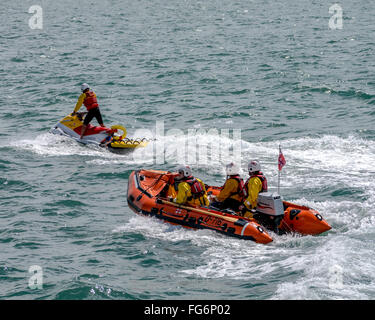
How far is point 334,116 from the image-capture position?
20781mm

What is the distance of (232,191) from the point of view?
41.1 feet

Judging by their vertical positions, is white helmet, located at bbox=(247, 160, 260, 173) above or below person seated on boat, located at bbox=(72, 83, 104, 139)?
below

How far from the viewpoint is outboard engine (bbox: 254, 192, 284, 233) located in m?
11.8

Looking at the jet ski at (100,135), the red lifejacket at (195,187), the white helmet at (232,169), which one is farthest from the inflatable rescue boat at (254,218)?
the jet ski at (100,135)

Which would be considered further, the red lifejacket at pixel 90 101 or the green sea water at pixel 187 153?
the red lifejacket at pixel 90 101

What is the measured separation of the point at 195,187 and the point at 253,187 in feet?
3.85

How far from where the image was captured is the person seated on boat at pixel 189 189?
1248 cm

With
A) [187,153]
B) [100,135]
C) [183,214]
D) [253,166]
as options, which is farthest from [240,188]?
[100,135]

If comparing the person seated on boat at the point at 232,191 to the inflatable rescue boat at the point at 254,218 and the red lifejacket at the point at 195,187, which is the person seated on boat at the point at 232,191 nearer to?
the inflatable rescue boat at the point at 254,218

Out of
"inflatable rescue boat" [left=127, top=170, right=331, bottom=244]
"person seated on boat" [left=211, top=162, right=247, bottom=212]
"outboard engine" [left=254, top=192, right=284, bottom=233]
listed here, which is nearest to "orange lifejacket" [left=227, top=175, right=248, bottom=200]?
"person seated on boat" [left=211, top=162, right=247, bottom=212]

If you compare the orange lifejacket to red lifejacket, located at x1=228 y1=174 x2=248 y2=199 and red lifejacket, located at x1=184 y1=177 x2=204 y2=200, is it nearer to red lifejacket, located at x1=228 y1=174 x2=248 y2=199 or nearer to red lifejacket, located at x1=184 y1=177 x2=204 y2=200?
red lifejacket, located at x1=228 y1=174 x2=248 y2=199

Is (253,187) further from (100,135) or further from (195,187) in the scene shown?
(100,135)

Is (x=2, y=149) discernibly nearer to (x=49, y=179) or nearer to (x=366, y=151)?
(x=49, y=179)

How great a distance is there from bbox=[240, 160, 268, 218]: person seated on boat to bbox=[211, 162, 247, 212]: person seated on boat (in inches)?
9.2
